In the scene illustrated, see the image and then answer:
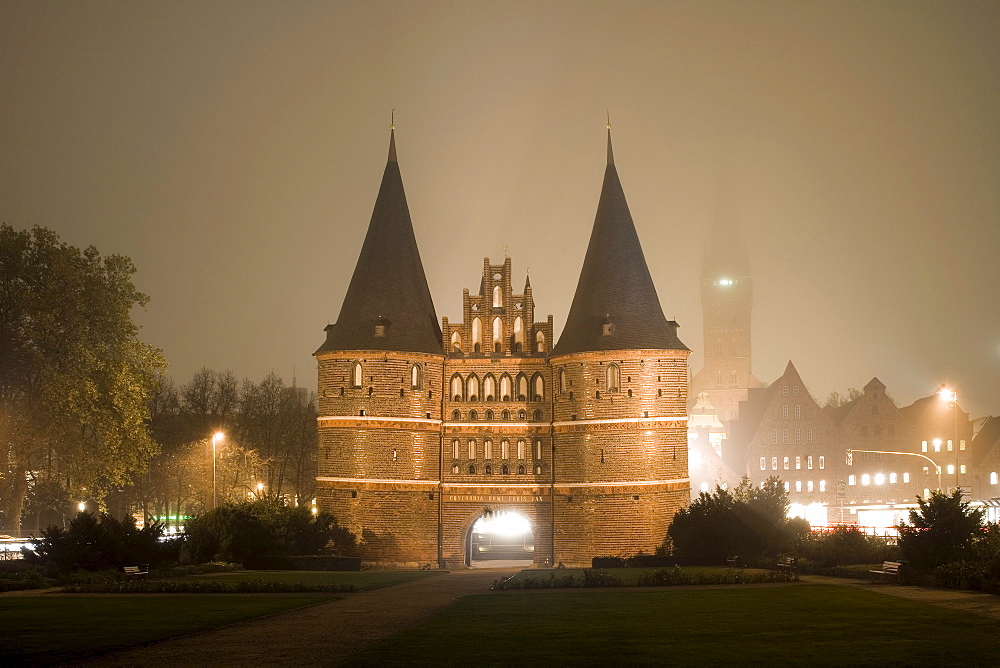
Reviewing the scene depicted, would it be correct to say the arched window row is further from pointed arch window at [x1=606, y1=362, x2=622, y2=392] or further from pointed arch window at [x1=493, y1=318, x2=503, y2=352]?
pointed arch window at [x1=606, y1=362, x2=622, y2=392]

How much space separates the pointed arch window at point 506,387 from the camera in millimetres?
65875

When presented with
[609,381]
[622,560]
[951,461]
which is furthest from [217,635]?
[951,461]

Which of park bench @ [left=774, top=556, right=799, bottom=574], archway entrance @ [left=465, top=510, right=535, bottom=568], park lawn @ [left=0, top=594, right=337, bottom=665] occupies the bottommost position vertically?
archway entrance @ [left=465, top=510, right=535, bottom=568]

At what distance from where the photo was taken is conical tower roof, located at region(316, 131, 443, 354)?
209ft

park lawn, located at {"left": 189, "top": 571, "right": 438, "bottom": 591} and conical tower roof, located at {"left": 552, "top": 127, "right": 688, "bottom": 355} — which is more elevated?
conical tower roof, located at {"left": 552, "top": 127, "right": 688, "bottom": 355}

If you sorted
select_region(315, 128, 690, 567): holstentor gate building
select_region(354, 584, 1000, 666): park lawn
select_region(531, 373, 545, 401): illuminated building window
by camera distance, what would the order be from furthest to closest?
select_region(531, 373, 545, 401): illuminated building window
select_region(315, 128, 690, 567): holstentor gate building
select_region(354, 584, 1000, 666): park lawn

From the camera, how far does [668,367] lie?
6272cm

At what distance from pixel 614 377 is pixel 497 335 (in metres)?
7.43

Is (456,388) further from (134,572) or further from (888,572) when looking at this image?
(888,572)

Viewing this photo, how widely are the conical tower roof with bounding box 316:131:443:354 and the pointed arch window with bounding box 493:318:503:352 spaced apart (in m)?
3.04

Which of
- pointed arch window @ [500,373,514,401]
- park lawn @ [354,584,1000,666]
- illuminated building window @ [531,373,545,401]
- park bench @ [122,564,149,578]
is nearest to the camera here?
park lawn @ [354,584,1000,666]

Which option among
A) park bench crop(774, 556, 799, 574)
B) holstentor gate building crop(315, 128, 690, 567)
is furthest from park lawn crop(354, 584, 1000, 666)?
holstentor gate building crop(315, 128, 690, 567)

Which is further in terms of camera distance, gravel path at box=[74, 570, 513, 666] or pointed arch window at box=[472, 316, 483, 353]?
pointed arch window at box=[472, 316, 483, 353]

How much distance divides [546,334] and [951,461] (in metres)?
65.8
